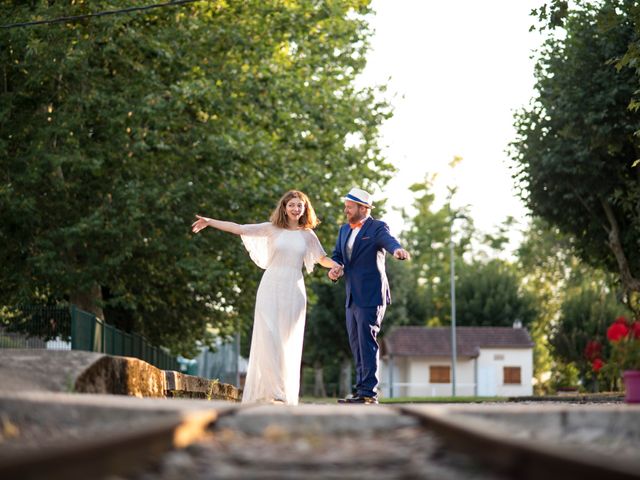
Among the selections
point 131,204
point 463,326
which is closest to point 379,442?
point 131,204

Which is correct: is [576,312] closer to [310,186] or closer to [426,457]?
[310,186]

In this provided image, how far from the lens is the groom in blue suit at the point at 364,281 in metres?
13.1

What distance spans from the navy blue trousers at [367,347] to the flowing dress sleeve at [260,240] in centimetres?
109

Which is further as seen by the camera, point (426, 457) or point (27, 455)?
point (426, 457)

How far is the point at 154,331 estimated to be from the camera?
37469 millimetres

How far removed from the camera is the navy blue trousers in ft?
43.0

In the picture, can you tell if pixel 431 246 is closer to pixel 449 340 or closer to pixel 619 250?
pixel 449 340

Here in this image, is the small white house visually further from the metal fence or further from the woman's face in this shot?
the woman's face

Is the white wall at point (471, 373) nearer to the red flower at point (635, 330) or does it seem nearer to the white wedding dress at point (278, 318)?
the white wedding dress at point (278, 318)

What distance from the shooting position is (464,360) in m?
81.1

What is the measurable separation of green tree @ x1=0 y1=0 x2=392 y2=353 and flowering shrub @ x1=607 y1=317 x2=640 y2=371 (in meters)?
18.1

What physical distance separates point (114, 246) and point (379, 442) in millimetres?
22777

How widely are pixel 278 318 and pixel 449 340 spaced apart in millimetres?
67378

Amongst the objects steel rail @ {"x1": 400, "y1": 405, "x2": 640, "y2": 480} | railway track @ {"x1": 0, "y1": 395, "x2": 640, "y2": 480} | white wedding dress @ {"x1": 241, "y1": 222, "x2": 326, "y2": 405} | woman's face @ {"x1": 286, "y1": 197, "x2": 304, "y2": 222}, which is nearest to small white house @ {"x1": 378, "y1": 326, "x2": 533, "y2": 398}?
white wedding dress @ {"x1": 241, "y1": 222, "x2": 326, "y2": 405}
